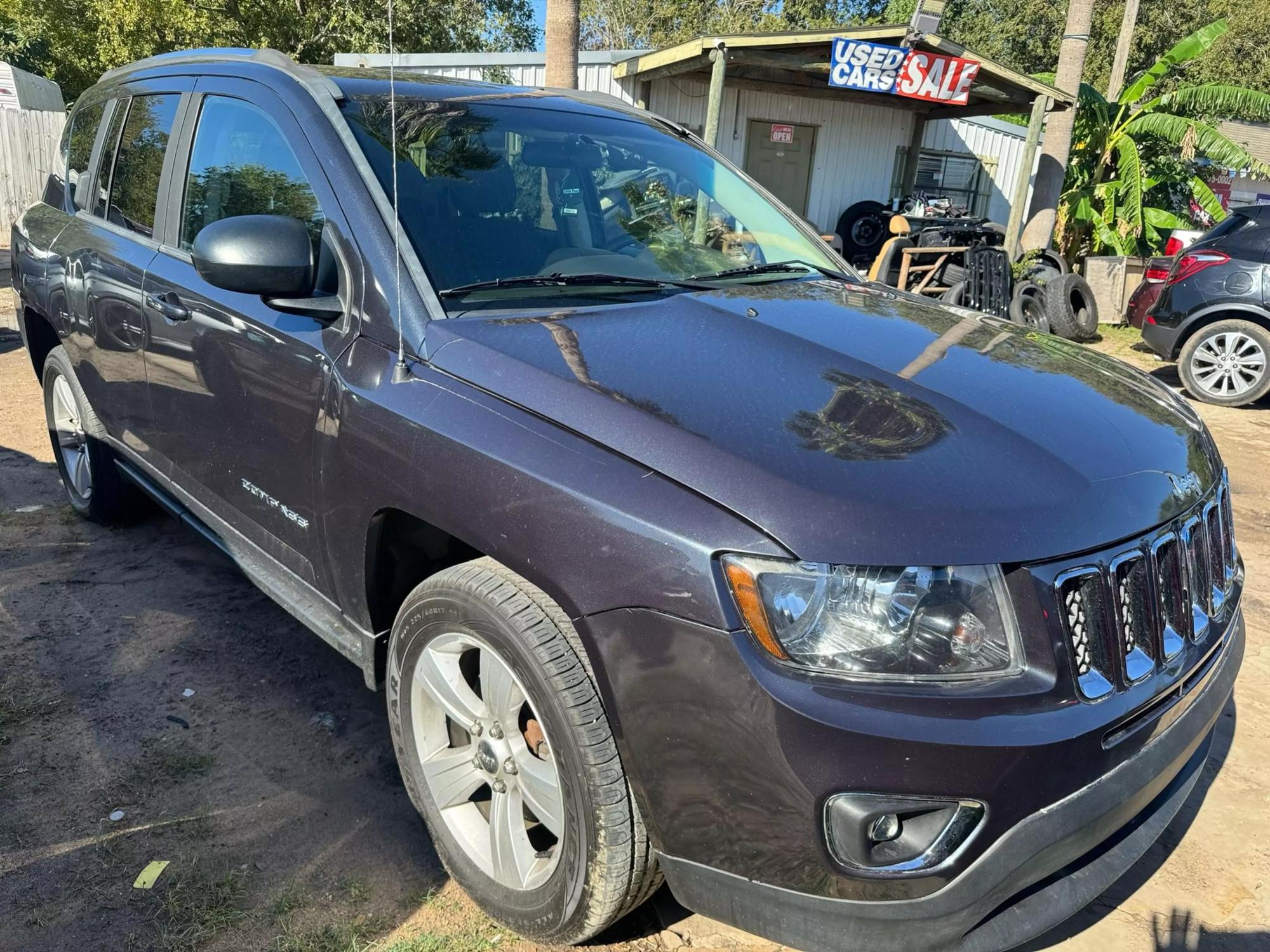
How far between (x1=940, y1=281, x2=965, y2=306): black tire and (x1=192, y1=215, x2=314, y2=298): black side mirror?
8351 millimetres

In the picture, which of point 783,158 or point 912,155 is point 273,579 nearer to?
point 783,158

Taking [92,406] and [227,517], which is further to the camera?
[92,406]

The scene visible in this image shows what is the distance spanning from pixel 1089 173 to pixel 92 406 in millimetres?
15474

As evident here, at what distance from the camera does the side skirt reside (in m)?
2.54

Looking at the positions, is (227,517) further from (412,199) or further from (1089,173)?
(1089,173)

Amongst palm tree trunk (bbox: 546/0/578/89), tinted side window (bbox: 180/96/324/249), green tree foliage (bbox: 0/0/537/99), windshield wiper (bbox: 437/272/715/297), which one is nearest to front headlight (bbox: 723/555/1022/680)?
windshield wiper (bbox: 437/272/715/297)

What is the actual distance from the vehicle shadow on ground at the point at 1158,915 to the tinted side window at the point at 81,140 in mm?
4408

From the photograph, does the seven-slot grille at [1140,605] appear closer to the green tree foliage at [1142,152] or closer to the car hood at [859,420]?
the car hood at [859,420]

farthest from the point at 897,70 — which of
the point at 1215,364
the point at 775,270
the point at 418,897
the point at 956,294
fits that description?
the point at 418,897

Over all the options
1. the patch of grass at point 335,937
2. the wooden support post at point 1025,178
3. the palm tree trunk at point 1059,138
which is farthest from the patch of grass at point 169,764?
the palm tree trunk at point 1059,138

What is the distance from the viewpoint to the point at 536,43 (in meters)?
31.6

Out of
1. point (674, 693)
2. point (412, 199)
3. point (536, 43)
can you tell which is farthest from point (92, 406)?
point (536, 43)

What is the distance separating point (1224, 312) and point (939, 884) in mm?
8377

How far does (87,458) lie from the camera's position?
4238 millimetres
